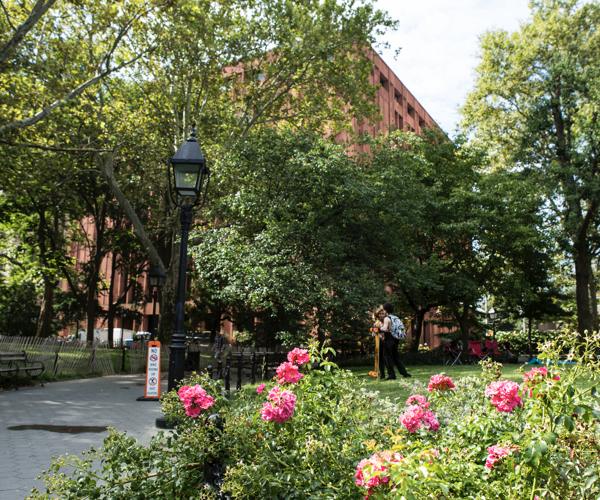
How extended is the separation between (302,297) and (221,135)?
1120 centimetres

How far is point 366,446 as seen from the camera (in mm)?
3059

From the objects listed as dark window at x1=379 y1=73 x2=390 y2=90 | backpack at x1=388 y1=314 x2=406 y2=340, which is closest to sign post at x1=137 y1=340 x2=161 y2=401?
backpack at x1=388 y1=314 x2=406 y2=340

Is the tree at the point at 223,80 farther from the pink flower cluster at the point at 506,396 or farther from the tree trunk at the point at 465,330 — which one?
the pink flower cluster at the point at 506,396

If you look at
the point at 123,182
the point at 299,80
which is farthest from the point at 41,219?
the point at 299,80

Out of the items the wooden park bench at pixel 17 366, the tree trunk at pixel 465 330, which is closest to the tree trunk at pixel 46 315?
the wooden park bench at pixel 17 366

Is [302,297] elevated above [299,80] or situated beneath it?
situated beneath

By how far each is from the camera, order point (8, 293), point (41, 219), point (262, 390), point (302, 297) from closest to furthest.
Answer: point (262, 390)
point (302, 297)
point (41, 219)
point (8, 293)

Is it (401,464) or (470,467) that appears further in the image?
(470,467)

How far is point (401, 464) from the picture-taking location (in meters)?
2.18

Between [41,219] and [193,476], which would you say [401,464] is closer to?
[193,476]

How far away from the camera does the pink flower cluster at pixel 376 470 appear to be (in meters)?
2.19

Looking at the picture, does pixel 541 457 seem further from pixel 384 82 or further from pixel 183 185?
pixel 384 82

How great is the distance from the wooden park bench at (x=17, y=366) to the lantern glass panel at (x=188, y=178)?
7.78 meters

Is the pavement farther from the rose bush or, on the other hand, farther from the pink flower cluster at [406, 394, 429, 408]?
the pink flower cluster at [406, 394, 429, 408]
